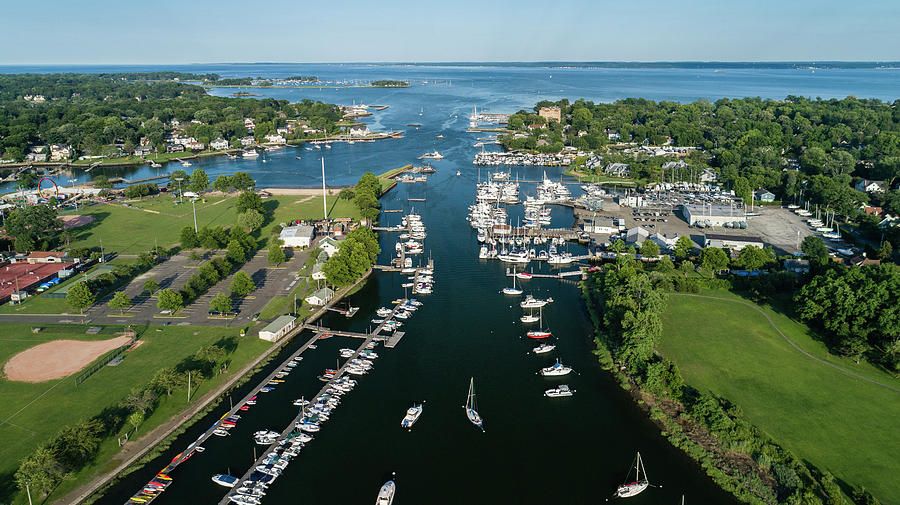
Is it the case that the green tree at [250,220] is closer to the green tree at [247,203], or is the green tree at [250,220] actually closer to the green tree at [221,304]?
the green tree at [247,203]

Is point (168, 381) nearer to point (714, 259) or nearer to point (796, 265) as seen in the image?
point (714, 259)

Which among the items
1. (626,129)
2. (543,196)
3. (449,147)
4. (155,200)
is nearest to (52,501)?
(155,200)

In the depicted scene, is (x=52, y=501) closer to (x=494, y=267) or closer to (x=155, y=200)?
(x=494, y=267)

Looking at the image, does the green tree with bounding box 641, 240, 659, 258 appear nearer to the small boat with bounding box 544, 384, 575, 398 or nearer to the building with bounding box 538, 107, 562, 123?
the small boat with bounding box 544, 384, 575, 398

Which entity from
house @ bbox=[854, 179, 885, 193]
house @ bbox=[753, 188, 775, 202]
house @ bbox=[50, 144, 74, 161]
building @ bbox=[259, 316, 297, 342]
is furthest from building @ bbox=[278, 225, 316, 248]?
house @ bbox=[50, 144, 74, 161]

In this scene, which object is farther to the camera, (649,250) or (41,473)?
(649,250)

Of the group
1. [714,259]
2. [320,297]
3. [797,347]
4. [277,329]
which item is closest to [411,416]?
[277,329]

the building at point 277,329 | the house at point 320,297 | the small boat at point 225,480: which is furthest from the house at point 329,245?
the small boat at point 225,480
